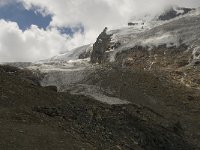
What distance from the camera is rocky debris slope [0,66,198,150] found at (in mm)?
19016

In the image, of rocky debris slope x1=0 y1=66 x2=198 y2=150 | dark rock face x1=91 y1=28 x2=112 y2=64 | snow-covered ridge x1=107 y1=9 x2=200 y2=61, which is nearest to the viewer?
rocky debris slope x1=0 y1=66 x2=198 y2=150

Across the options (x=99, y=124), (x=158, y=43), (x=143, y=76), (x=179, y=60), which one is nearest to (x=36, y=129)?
(x=99, y=124)

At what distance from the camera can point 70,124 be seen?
73.6 feet

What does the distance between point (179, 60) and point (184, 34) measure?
32.6 feet

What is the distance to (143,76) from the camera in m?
51.4

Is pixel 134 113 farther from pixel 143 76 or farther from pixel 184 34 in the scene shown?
pixel 184 34

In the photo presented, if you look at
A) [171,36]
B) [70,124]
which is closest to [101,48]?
[171,36]

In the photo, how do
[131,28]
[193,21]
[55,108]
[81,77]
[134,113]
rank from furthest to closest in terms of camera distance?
[131,28]
[193,21]
[81,77]
[134,113]
[55,108]

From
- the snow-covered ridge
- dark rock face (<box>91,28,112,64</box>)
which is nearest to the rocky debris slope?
the snow-covered ridge

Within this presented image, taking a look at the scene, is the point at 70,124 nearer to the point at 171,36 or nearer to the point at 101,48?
the point at 171,36

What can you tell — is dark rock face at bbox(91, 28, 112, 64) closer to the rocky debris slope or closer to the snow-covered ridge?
the snow-covered ridge

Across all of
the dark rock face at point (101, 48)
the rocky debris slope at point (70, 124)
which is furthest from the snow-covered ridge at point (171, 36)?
the rocky debris slope at point (70, 124)

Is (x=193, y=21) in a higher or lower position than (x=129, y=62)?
higher

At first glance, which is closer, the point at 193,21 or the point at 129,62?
the point at 129,62
